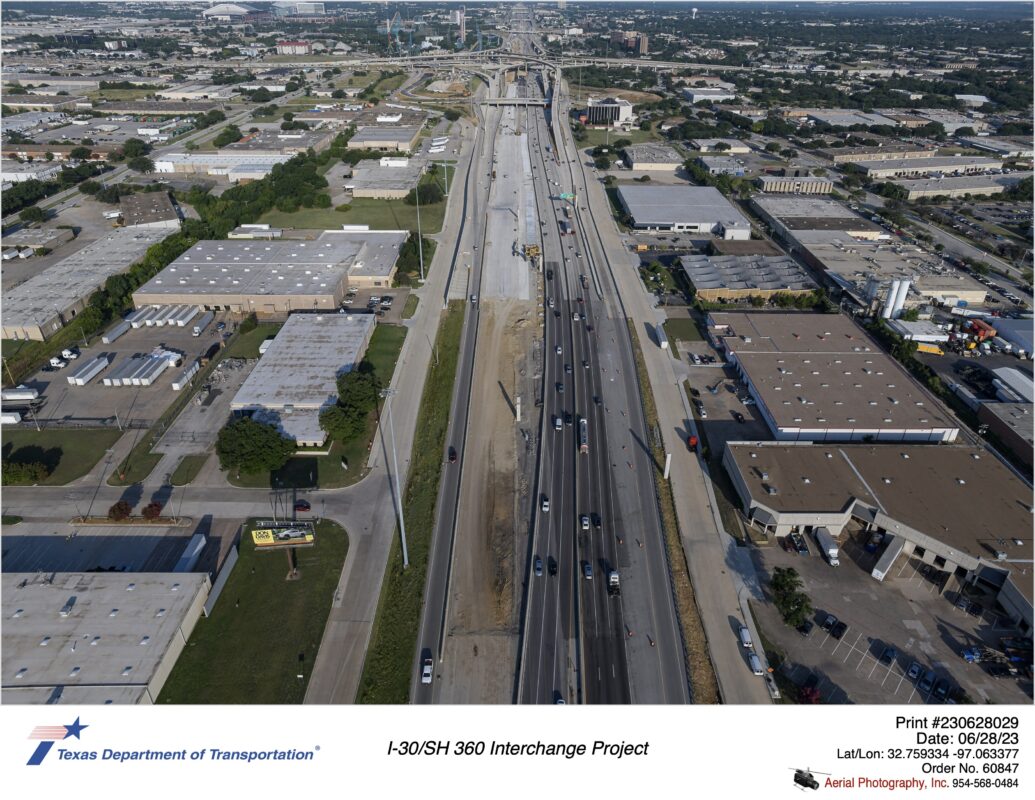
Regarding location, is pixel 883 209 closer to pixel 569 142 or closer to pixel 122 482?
pixel 569 142

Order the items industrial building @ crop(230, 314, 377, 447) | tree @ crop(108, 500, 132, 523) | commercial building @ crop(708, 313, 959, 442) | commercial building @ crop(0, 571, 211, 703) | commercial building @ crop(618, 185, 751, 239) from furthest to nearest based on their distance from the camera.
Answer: commercial building @ crop(618, 185, 751, 239) < industrial building @ crop(230, 314, 377, 447) < commercial building @ crop(708, 313, 959, 442) < tree @ crop(108, 500, 132, 523) < commercial building @ crop(0, 571, 211, 703)

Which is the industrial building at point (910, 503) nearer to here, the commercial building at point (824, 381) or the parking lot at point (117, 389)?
the commercial building at point (824, 381)

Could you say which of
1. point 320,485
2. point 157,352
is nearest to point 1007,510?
point 320,485

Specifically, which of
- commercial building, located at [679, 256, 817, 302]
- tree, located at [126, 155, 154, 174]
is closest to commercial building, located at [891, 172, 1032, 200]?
commercial building, located at [679, 256, 817, 302]

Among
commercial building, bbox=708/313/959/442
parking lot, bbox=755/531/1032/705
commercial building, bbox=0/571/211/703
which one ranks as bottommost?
parking lot, bbox=755/531/1032/705

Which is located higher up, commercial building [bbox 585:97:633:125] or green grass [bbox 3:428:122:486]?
commercial building [bbox 585:97:633:125]

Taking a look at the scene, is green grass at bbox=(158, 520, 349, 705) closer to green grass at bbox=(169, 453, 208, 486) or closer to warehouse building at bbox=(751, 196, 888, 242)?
green grass at bbox=(169, 453, 208, 486)
